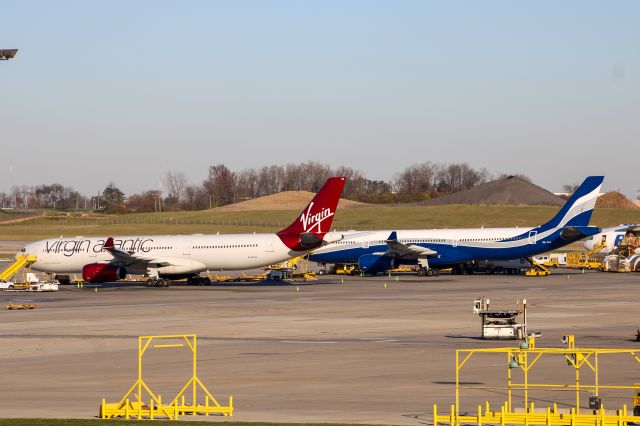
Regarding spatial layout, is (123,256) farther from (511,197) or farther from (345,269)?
(511,197)

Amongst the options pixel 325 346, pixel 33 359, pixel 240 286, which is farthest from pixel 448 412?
pixel 240 286

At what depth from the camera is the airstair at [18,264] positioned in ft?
242

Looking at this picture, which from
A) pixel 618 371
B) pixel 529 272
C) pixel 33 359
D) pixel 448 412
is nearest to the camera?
pixel 448 412

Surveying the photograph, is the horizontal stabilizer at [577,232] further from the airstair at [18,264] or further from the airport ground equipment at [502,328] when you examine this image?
the airport ground equipment at [502,328]

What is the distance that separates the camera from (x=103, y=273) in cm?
7212

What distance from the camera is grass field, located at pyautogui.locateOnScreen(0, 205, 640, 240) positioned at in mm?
150625

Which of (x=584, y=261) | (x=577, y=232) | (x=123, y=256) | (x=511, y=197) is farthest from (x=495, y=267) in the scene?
(x=511, y=197)

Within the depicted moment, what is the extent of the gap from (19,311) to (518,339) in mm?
25924

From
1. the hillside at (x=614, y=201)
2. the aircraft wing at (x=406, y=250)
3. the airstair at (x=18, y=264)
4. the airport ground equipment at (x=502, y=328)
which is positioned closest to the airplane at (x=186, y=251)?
the airstair at (x=18, y=264)

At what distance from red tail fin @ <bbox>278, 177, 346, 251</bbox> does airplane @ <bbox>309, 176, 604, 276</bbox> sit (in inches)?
378

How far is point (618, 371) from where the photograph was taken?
91.4 ft

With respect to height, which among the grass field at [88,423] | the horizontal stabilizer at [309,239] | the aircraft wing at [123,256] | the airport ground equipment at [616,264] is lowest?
the grass field at [88,423]

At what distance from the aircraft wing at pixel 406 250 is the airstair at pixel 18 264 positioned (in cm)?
2652

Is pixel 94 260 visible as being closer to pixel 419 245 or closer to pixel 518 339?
pixel 419 245
